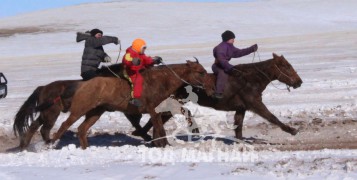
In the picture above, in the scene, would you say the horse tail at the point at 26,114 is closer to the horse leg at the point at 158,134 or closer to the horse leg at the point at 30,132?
the horse leg at the point at 30,132

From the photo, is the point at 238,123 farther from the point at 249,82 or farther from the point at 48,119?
the point at 48,119

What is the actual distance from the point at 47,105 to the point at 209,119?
151 inches

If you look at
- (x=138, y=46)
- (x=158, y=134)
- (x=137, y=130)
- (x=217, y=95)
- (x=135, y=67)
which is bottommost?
(x=137, y=130)

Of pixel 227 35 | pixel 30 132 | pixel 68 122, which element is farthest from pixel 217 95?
pixel 30 132

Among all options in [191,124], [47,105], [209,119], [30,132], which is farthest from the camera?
[209,119]

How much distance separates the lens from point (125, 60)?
11.9m

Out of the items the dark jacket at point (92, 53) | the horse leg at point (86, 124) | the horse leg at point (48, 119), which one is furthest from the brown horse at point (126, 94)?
the dark jacket at point (92, 53)

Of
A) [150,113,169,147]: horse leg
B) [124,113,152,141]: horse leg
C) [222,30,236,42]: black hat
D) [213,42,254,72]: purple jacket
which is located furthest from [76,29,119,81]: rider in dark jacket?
[222,30,236,42]: black hat

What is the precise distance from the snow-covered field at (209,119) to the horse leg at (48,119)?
0.18m

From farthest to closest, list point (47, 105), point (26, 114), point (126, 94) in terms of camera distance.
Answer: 1. point (26, 114)
2. point (47, 105)
3. point (126, 94)

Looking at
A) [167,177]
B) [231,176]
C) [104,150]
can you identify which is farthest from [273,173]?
[104,150]

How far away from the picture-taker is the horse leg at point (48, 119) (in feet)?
41.1

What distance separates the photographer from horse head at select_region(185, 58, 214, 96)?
12484 mm

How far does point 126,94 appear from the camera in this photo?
11945mm
